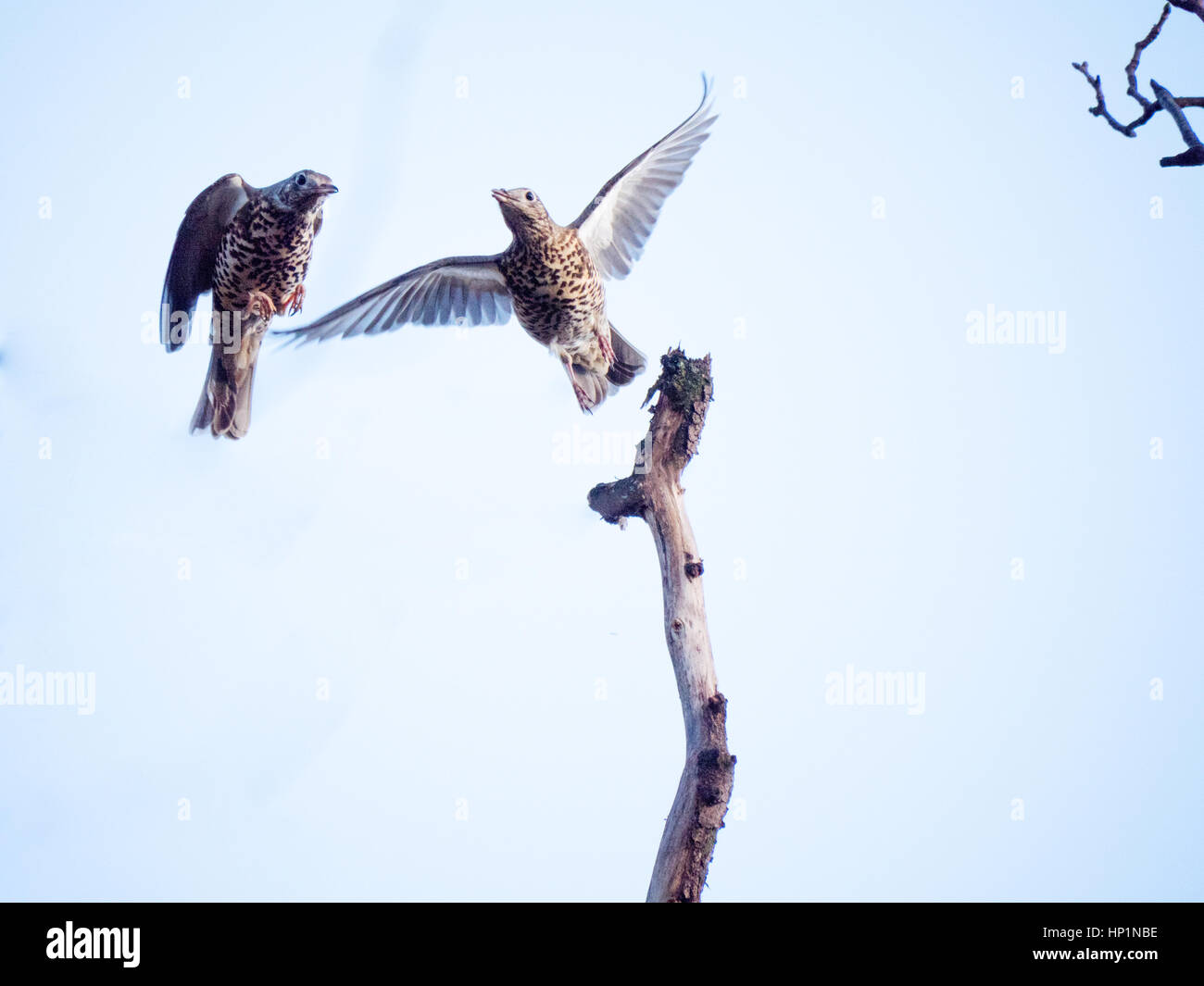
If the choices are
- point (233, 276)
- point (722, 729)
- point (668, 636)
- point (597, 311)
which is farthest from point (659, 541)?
point (233, 276)

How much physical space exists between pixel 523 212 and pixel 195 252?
1768 millimetres

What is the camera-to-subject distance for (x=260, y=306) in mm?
6070

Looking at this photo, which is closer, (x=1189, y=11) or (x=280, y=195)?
(x=1189, y=11)

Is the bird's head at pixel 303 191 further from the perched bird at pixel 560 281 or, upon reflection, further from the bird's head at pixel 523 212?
the bird's head at pixel 523 212

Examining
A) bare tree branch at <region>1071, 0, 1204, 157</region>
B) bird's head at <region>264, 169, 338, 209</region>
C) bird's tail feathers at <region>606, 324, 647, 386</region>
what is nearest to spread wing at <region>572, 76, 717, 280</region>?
bird's tail feathers at <region>606, 324, 647, 386</region>

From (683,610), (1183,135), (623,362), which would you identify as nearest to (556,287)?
(623,362)

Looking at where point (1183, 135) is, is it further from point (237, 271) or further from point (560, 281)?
point (237, 271)

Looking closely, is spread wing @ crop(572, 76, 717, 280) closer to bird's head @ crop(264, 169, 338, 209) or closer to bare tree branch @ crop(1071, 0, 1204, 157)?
bird's head @ crop(264, 169, 338, 209)

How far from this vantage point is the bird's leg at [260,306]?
6039 mm

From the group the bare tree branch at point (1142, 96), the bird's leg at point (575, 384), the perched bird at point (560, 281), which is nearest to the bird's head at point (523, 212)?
the perched bird at point (560, 281)

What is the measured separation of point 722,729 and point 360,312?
3214mm
